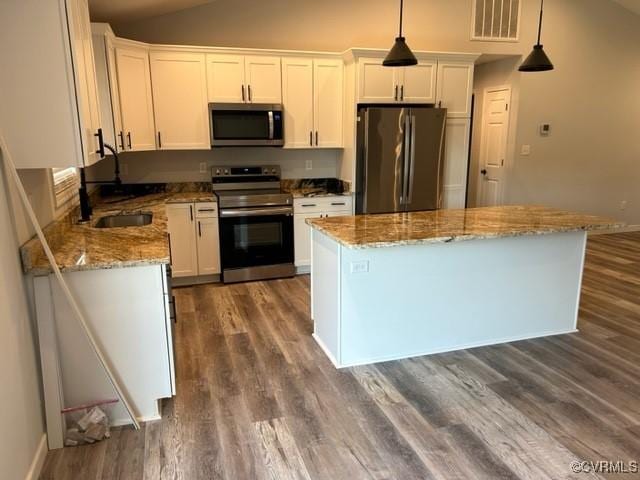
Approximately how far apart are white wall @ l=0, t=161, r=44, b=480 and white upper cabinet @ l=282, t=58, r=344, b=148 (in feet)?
10.5

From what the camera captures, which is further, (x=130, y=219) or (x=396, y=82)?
(x=396, y=82)

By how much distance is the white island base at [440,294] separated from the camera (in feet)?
9.76

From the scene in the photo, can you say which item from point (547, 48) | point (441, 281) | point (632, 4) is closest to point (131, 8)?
point (441, 281)

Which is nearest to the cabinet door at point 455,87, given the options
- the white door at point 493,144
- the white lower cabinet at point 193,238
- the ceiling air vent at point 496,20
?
the ceiling air vent at point 496,20

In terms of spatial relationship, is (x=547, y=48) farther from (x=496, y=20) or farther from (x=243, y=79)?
(x=243, y=79)

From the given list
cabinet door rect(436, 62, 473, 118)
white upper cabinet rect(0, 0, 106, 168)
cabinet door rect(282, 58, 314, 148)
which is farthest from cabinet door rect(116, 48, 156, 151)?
cabinet door rect(436, 62, 473, 118)

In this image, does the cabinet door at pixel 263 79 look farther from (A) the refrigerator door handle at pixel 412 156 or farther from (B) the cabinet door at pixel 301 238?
(A) the refrigerator door handle at pixel 412 156

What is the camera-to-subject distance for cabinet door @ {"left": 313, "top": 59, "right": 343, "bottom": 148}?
4.85 meters

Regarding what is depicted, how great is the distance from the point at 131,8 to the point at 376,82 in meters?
2.38

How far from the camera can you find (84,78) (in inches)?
90.8

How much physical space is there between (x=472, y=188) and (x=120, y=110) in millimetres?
4929

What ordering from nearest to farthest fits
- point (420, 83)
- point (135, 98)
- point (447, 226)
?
point (447, 226) → point (135, 98) → point (420, 83)

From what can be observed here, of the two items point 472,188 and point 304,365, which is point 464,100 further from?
point 304,365

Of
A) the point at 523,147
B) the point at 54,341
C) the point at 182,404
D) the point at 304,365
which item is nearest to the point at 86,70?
the point at 54,341
